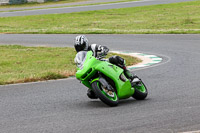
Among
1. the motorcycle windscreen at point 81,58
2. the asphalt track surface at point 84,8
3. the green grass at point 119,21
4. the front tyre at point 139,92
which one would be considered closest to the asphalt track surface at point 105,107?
the front tyre at point 139,92

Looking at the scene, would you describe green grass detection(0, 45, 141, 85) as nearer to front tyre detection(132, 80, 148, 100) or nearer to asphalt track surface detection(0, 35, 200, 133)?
asphalt track surface detection(0, 35, 200, 133)

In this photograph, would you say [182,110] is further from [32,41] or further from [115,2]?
[115,2]

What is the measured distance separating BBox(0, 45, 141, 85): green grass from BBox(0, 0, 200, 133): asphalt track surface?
2.46 feet

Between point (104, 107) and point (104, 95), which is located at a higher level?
point (104, 95)

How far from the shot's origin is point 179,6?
36.8m

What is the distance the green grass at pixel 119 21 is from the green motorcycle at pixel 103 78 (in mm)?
15490

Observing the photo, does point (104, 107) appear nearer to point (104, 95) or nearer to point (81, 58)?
point (104, 95)

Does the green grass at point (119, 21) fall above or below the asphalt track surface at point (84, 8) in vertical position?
above

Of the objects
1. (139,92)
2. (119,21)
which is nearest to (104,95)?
(139,92)

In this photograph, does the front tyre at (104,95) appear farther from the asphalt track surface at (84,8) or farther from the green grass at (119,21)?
the asphalt track surface at (84,8)

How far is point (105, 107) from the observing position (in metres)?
7.84

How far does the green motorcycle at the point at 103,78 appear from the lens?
25.4 ft

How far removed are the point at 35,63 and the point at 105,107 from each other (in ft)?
24.6

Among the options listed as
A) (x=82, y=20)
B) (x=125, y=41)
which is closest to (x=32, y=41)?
(x=125, y=41)
